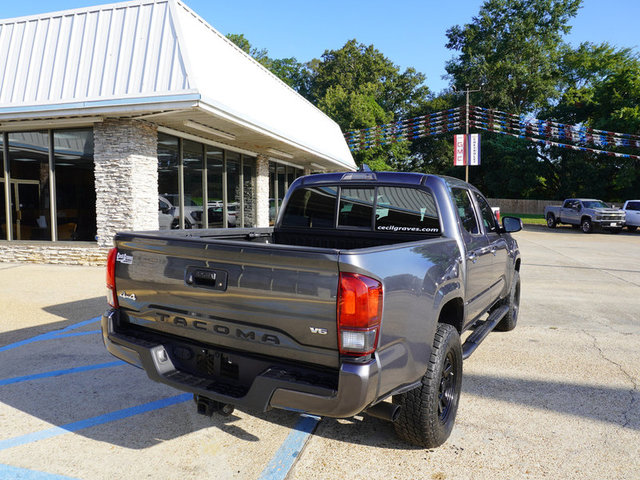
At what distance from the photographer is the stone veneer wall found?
10633 millimetres

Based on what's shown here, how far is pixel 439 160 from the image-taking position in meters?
57.0

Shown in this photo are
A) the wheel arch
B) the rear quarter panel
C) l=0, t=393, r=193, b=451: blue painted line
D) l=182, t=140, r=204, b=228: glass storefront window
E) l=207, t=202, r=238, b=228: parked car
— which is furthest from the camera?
l=207, t=202, r=238, b=228: parked car

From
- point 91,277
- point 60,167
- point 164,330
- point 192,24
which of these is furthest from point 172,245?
point 60,167

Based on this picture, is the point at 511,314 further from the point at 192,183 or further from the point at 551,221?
the point at 551,221

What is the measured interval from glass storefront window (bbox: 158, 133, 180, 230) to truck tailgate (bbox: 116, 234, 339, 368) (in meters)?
8.40

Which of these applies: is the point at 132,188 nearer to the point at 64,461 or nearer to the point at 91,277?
the point at 91,277

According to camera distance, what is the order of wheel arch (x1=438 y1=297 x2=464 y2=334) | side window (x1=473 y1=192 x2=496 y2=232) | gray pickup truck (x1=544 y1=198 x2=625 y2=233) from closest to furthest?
wheel arch (x1=438 y1=297 x2=464 y2=334)
side window (x1=473 y1=192 x2=496 y2=232)
gray pickup truck (x1=544 y1=198 x2=625 y2=233)

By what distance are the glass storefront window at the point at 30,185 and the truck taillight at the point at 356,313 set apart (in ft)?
36.5

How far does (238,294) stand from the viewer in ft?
8.45

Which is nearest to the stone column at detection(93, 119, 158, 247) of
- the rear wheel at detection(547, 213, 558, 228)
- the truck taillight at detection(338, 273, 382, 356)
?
the truck taillight at detection(338, 273, 382, 356)

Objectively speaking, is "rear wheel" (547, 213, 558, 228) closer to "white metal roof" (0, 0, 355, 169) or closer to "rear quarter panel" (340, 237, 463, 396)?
"white metal roof" (0, 0, 355, 169)

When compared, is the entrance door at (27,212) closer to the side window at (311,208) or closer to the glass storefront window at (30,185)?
the glass storefront window at (30,185)

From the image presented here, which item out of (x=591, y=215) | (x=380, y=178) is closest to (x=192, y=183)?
(x=380, y=178)

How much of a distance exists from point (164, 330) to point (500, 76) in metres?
55.1
